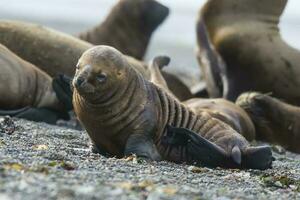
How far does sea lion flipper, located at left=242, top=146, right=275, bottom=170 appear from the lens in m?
6.25

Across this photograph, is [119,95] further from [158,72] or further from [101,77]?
[158,72]

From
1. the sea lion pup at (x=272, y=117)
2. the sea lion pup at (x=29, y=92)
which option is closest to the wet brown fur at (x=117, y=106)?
the sea lion pup at (x=29, y=92)

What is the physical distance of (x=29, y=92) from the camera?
8.62 meters

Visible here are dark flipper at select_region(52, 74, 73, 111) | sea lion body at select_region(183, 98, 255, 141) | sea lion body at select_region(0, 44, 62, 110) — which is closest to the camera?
dark flipper at select_region(52, 74, 73, 111)

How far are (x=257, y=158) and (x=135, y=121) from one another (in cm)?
96

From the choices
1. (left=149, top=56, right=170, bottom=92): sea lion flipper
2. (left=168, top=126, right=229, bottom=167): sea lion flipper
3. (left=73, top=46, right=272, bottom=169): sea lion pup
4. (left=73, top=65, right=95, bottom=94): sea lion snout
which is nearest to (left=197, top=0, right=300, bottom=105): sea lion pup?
(left=149, top=56, right=170, bottom=92): sea lion flipper

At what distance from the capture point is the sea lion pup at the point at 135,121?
5879 millimetres

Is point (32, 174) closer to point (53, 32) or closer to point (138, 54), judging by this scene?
point (53, 32)

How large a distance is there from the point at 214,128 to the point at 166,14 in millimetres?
7194

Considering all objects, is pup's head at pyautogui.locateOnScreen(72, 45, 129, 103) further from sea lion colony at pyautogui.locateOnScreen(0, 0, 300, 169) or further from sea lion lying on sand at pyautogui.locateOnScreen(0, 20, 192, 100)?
sea lion lying on sand at pyautogui.locateOnScreen(0, 20, 192, 100)

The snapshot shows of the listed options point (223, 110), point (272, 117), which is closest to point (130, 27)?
point (272, 117)

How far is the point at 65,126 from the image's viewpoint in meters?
8.90

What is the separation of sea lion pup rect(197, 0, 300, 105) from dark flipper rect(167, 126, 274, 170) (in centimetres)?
392

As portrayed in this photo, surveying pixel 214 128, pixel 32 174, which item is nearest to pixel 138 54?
pixel 214 128
